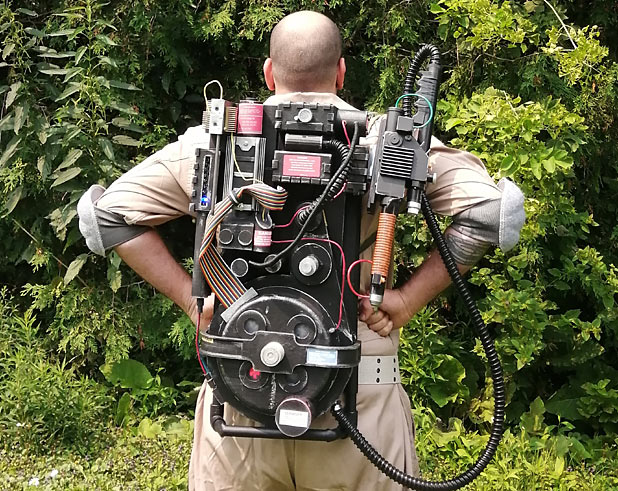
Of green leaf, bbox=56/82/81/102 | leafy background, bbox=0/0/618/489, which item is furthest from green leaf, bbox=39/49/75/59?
green leaf, bbox=56/82/81/102

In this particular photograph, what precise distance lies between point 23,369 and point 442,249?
A: 9.49 ft

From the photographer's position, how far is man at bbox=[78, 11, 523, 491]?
7.36ft

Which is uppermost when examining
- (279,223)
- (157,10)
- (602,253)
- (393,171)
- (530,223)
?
(393,171)

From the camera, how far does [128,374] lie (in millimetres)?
4664

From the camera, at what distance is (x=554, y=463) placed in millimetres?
3928

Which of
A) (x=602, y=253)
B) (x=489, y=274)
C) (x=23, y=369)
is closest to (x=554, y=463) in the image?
(x=489, y=274)

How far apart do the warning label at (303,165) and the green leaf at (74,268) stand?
2.66 metres

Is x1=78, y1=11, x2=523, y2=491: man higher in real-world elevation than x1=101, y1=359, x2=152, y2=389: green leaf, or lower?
higher

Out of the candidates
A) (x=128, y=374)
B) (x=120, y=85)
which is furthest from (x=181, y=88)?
(x=128, y=374)

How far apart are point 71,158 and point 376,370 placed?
2534mm

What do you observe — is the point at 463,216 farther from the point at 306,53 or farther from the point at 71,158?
the point at 71,158

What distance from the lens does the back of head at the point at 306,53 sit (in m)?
2.28

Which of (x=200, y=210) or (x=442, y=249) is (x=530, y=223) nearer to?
(x=442, y=249)

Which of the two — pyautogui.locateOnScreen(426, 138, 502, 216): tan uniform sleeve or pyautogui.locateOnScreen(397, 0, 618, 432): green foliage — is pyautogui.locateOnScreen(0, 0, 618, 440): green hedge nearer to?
pyautogui.locateOnScreen(397, 0, 618, 432): green foliage
